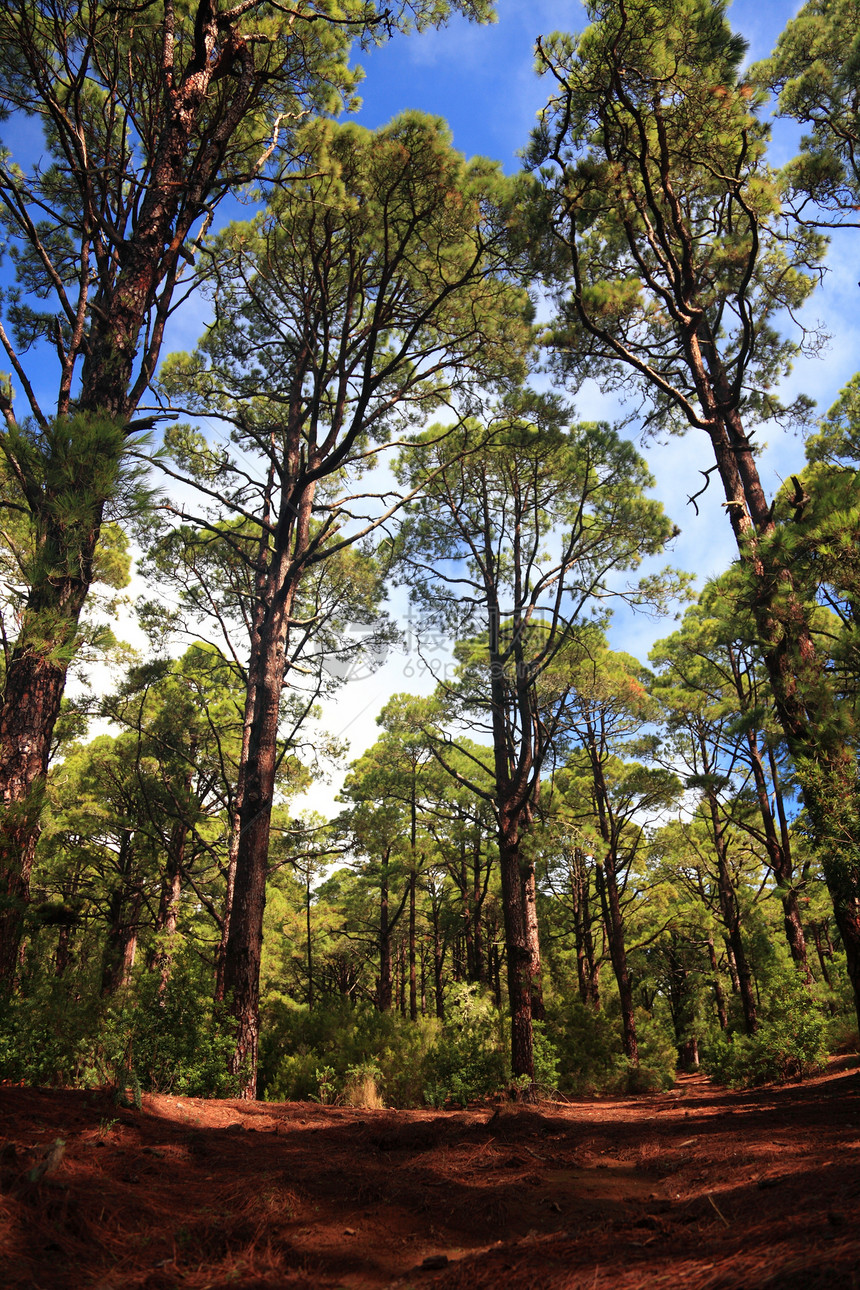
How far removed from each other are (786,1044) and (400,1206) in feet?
26.2

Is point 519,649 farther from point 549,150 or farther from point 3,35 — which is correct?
point 3,35

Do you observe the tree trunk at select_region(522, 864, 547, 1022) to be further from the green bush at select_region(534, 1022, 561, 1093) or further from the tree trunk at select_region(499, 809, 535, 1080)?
the tree trunk at select_region(499, 809, 535, 1080)

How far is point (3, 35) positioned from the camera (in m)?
5.31

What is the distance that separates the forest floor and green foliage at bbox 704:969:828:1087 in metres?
5.21

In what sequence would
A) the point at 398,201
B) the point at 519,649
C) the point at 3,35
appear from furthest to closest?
the point at 519,649, the point at 398,201, the point at 3,35

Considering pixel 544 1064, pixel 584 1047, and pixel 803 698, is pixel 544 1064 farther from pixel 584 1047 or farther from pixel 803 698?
pixel 803 698

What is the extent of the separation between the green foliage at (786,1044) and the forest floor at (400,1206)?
521cm

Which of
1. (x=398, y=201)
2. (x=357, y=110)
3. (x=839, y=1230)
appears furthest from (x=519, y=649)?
(x=839, y=1230)

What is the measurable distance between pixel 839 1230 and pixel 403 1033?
9.89 meters

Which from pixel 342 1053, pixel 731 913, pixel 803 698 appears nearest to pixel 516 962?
pixel 342 1053

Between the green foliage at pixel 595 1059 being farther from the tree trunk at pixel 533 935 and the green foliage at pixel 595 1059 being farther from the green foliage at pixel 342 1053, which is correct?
the green foliage at pixel 342 1053

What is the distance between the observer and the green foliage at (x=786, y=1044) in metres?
8.31

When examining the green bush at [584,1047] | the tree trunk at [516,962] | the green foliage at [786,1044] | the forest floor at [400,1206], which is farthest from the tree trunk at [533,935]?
the forest floor at [400,1206]

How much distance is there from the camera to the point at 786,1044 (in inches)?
330
